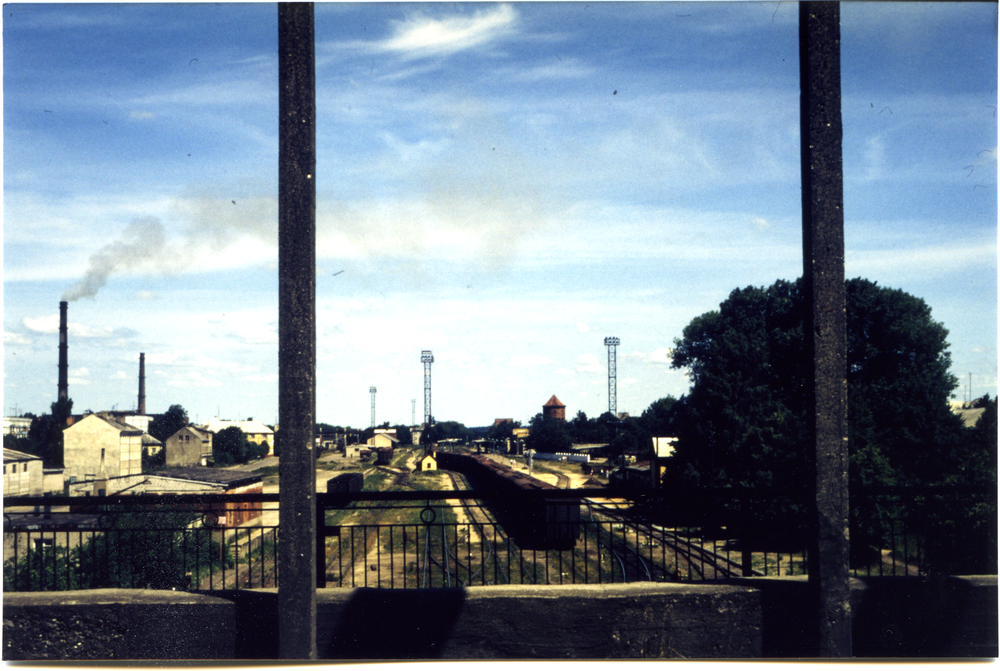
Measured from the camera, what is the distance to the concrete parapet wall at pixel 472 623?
132 inches

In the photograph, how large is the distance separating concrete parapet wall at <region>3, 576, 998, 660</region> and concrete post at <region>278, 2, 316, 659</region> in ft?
1.08

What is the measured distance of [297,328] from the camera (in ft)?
10.00

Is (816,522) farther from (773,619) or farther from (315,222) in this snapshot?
(315,222)

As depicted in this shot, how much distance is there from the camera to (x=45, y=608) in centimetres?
336

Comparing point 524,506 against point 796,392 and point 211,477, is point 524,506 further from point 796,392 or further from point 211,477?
point 211,477

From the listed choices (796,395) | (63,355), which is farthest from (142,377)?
(796,395)

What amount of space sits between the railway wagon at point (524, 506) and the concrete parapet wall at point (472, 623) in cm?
46

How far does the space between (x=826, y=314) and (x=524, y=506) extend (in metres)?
2.03

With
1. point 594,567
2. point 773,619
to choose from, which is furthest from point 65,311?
→ point 773,619

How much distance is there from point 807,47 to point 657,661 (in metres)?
3.26

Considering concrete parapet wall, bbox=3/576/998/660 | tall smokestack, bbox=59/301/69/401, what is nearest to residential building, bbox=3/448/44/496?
concrete parapet wall, bbox=3/576/998/660

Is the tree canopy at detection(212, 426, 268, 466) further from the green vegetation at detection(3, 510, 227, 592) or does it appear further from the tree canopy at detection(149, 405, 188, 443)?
the green vegetation at detection(3, 510, 227, 592)

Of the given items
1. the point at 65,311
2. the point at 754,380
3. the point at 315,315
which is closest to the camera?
the point at 315,315

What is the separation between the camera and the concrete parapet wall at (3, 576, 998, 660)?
132 inches
